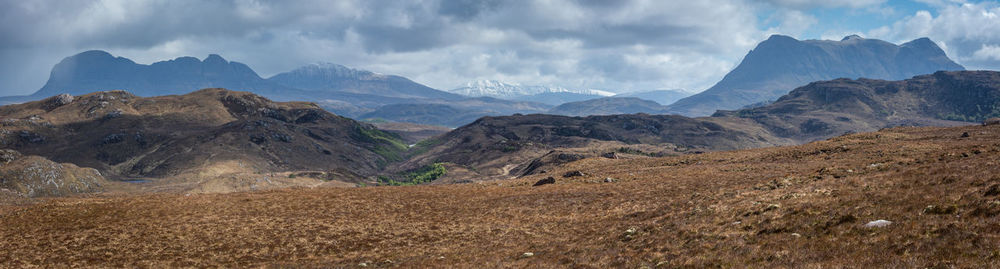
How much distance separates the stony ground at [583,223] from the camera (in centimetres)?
2080

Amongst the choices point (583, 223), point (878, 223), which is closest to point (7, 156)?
point (583, 223)

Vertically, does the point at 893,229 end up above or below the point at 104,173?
above

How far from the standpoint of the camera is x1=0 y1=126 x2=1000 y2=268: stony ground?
819 inches

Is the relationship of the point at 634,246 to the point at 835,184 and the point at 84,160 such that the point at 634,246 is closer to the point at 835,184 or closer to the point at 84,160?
the point at 835,184

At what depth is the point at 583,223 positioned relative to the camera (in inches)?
1524

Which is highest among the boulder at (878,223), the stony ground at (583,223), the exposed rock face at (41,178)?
the boulder at (878,223)

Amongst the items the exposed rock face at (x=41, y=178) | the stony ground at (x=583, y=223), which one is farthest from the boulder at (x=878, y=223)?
the exposed rock face at (x=41, y=178)

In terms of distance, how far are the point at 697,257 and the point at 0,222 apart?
5423 cm

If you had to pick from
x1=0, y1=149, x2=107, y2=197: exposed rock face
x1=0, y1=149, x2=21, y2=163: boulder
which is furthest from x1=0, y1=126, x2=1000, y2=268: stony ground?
x1=0, y1=149, x2=21, y2=163: boulder

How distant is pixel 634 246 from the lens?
27.8 metres

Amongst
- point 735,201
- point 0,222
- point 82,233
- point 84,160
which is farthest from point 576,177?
point 84,160

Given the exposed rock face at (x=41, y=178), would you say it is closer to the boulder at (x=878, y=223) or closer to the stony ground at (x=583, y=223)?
the stony ground at (x=583, y=223)

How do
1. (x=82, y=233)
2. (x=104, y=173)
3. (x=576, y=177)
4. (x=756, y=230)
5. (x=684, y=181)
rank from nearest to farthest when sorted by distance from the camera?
(x=756, y=230), (x=82, y=233), (x=684, y=181), (x=576, y=177), (x=104, y=173)

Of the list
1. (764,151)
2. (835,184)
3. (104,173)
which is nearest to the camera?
(835,184)
